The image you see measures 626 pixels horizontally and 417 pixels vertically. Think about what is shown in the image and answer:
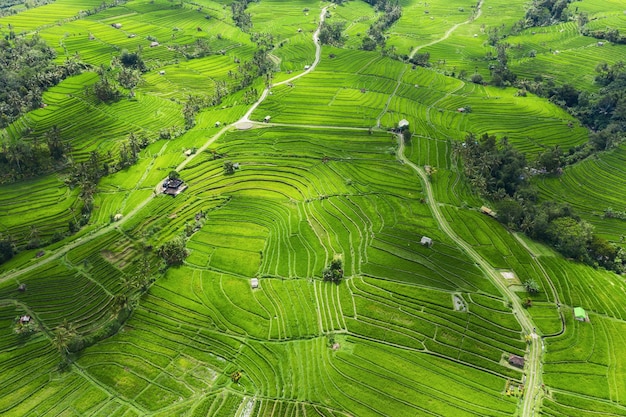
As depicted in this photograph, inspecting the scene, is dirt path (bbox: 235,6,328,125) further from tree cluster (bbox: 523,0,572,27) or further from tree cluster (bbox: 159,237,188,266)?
tree cluster (bbox: 523,0,572,27)

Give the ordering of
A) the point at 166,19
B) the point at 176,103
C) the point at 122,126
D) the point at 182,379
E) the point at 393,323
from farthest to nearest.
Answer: the point at 166,19, the point at 176,103, the point at 122,126, the point at 393,323, the point at 182,379

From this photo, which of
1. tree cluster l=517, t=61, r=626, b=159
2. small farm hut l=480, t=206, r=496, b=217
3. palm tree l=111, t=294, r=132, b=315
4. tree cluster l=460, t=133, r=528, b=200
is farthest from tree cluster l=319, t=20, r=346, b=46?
palm tree l=111, t=294, r=132, b=315

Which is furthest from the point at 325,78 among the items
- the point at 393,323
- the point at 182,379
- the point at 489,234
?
the point at 182,379

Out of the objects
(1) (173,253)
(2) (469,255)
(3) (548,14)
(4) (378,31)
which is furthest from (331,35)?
(1) (173,253)

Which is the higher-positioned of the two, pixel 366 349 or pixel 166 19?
pixel 166 19

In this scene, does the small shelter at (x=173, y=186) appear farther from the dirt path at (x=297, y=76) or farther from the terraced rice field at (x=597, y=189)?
the terraced rice field at (x=597, y=189)

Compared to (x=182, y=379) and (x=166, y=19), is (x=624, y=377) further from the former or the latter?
(x=166, y=19)

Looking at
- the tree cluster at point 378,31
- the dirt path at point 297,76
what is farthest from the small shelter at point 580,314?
the tree cluster at point 378,31
